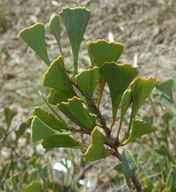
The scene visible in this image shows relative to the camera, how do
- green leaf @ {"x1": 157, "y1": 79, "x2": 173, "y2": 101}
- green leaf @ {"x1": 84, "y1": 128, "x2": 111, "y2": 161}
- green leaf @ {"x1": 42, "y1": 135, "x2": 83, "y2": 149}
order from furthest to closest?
green leaf @ {"x1": 157, "y1": 79, "x2": 173, "y2": 101}
green leaf @ {"x1": 42, "y1": 135, "x2": 83, "y2": 149}
green leaf @ {"x1": 84, "y1": 128, "x2": 111, "y2": 161}

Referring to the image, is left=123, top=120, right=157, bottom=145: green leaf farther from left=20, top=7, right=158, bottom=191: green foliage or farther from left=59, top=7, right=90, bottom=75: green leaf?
left=59, top=7, right=90, bottom=75: green leaf

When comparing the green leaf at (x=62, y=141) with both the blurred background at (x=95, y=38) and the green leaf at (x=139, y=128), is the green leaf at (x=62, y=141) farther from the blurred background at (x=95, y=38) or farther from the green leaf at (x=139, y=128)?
the blurred background at (x=95, y=38)

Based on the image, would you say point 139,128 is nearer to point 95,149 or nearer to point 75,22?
point 95,149

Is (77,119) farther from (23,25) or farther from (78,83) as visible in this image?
(23,25)

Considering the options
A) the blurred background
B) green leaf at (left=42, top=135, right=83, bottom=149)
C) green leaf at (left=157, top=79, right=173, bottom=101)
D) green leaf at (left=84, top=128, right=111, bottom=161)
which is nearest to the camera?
green leaf at (left=84, top=128, right=111, bottom=161)

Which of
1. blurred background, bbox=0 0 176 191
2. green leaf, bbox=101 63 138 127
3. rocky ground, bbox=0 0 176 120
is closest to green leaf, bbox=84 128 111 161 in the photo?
green leaf, bbox=101 63 138 127

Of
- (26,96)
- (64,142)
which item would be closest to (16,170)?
(64,142)

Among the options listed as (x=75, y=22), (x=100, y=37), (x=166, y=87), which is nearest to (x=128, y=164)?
(x=75, y=22)

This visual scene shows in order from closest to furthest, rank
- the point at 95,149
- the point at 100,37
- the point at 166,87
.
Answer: the point at 95,149 < the point at 166,87 < the point at 100,37
